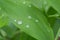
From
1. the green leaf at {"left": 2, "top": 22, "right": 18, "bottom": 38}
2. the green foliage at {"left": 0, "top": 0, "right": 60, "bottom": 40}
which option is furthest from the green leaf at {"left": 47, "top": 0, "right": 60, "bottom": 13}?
the green leaf at {"left": 2, "top": 22, "right": 18, "bottom": 38}

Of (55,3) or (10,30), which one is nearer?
(55,3)

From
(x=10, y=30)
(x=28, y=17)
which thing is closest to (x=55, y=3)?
(x=28, y=17)

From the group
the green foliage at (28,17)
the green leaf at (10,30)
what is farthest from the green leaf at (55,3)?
the green leaf at (10,30)

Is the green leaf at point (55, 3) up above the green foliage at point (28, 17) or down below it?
above

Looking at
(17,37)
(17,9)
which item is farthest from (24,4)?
(17,37)

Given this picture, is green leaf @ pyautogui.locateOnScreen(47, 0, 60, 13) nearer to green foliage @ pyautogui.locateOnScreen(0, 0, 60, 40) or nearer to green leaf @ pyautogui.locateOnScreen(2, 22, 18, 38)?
green foliage @ pyautogui.locateOnScreen(0, 0, 60, 40)

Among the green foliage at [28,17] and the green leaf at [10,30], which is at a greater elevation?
the green leaf at [10,30]

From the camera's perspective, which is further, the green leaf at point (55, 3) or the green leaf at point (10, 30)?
the green leaf at point (10, 30)

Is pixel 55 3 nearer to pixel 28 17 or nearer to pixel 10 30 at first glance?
pixel 28 17

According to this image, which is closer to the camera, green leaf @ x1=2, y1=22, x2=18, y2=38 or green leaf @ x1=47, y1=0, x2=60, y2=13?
green leaf @ x1=47, y1=0, x2=60, y2=13

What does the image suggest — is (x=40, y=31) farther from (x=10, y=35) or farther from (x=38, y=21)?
(x=10, y=35)

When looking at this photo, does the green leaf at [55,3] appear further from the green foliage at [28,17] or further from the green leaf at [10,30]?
the green leaf at [10,30]
